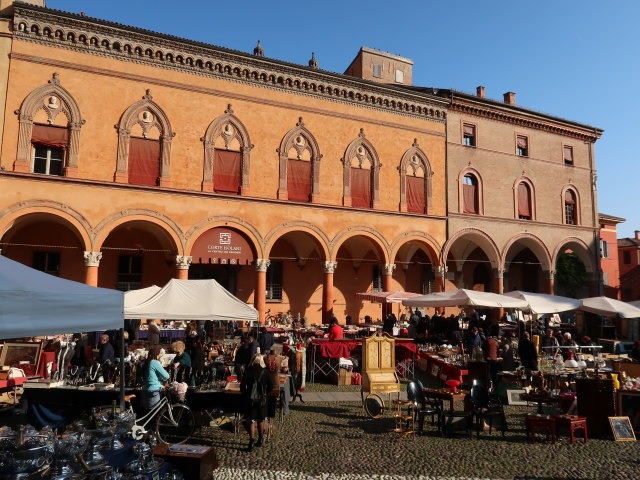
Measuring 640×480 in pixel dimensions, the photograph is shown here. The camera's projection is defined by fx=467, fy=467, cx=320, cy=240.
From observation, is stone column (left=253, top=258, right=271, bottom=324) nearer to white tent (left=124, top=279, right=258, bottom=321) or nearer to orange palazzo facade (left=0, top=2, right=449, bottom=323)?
orange palazzo facade (left=0, top=2, right=449, bottom=323)

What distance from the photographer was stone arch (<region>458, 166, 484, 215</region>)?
24031 mm

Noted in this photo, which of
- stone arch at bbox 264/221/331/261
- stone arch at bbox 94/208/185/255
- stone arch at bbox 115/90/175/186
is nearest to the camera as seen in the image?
stone arch at bbox 94/208/185/255

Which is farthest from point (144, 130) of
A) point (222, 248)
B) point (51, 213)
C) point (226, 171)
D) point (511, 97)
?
point (511, 97)

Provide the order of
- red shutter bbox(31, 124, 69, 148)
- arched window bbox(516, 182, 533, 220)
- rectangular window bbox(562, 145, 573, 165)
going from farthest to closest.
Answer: rectangular window bbox(562, 145, 573, 165) → arched window bbox(516, 182, 533, 220) → red shutter bbox(31, 124, 69, 148)

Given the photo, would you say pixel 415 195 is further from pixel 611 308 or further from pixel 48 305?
pixel 48 305

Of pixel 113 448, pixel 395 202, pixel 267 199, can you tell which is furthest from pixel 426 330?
pixel 113 448

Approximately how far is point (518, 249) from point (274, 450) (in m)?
24.6

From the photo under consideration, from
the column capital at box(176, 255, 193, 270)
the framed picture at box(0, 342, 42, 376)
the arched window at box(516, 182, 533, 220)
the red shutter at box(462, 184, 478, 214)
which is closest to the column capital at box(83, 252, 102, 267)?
the column capital at box(176, 255, 193, 270)

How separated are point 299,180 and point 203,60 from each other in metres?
6.22

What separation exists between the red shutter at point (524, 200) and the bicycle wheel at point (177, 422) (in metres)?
22.7

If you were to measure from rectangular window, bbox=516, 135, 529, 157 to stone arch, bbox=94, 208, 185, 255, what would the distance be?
19.1m

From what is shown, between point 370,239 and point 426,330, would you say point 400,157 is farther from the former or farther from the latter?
point 426,330

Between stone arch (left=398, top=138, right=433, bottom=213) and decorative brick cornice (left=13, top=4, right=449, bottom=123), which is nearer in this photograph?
decorative brick cornice (left=13, top=4, right=449, bottom=123)

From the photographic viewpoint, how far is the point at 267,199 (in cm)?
1961
